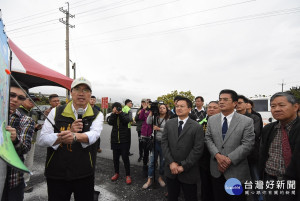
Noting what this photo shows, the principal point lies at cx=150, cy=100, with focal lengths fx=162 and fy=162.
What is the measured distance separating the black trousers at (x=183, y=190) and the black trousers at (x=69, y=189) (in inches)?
44.6

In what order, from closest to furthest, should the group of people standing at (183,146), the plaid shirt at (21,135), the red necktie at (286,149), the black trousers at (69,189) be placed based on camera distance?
1. the plaid shirt at (21,135)
2. the group of people standing at (183,146)
3. the black trousers at (69,189)
4. the red necktie at (286,149)

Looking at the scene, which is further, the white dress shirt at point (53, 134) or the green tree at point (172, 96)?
the green tree at point (172, 96)

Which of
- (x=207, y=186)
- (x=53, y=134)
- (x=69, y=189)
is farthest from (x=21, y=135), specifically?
(x=207, y=186)

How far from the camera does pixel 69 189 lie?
6.13 ft

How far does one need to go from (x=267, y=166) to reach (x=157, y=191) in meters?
2.05

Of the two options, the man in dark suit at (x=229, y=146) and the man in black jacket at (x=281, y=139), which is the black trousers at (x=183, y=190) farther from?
the man in black jacket at (x=281, y=139)

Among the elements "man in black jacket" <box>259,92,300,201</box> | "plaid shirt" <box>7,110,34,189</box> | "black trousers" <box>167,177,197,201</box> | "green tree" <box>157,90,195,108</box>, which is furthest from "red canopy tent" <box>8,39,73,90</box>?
"green tree" <box>157,90,195,108</box>

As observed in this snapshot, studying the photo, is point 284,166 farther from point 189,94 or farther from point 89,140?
point 189,94

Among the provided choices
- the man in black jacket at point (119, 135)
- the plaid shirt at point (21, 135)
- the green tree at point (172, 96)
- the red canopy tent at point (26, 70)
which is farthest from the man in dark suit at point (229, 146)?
the green tree at point (172, 96)

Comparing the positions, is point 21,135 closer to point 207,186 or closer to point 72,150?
point 72,150

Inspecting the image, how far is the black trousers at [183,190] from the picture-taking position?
228cm

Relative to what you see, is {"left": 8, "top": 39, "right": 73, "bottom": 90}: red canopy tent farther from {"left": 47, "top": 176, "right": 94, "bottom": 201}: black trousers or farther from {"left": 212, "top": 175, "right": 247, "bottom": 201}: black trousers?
{"left": 212, "top": 175, "right": 247, "bottom": 201}: black trousers

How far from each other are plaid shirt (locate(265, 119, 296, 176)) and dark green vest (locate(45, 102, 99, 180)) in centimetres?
225

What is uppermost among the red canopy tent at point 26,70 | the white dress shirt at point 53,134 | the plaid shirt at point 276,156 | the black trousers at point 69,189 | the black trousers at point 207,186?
the red canopy tent at point 26,70
